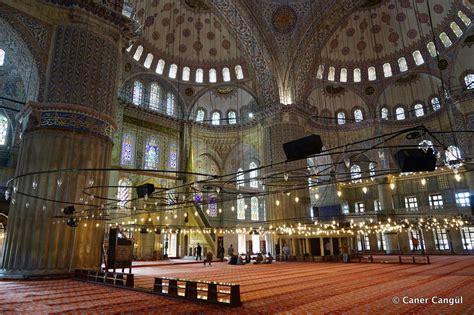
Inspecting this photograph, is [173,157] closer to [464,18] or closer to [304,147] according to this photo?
[304,147]

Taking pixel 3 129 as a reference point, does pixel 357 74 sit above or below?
above

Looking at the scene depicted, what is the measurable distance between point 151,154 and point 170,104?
3912 mm

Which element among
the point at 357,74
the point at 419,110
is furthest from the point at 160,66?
the point at 419,110

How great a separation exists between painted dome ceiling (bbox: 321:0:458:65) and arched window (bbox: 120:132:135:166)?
45.6ft

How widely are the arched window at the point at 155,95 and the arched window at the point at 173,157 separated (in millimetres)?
2715

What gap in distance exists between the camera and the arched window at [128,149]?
18781mm

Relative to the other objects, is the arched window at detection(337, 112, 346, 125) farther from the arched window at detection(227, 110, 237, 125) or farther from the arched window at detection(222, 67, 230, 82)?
the arched window at detection(222, 67, 230, 82)

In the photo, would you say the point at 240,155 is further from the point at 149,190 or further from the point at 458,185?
the point at 149,190

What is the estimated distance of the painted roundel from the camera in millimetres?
18266

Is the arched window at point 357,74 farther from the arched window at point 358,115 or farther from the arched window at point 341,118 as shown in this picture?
the arched window at point 341,118

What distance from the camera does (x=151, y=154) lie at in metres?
20.2

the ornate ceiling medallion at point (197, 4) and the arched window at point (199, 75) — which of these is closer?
the ornate ceiling medallion at point (197, 4)

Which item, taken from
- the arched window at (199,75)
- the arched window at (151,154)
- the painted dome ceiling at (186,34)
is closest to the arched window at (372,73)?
the painted dome ceiling at (186,34)

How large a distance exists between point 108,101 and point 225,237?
14.2 metres
